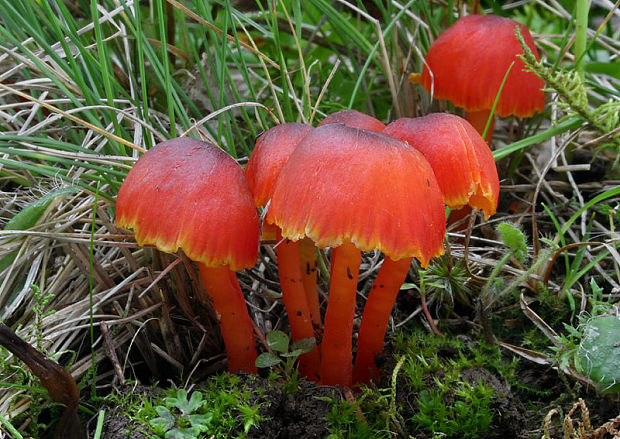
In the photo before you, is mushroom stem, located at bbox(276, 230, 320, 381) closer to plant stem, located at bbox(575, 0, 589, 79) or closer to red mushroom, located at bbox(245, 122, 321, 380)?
red mushroom, located at bbox(245, 122, 321, 380)

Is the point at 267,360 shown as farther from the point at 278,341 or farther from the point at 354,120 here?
the point at 354,120

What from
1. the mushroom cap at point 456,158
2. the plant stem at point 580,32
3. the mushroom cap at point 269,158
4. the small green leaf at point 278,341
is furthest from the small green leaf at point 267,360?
the plant stem at point 580,32

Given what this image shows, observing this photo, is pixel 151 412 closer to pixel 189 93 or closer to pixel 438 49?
pixel 189 93

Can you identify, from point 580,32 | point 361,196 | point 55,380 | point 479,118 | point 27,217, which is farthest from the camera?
point 479,118

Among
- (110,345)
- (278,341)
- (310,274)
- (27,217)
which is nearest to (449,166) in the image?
(310,274)

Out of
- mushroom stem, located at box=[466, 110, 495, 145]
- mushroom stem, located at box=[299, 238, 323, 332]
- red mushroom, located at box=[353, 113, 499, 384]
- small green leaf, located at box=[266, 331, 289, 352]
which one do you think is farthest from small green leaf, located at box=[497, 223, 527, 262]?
mushroom stem, located at box=[466, 110, 495, 145]
